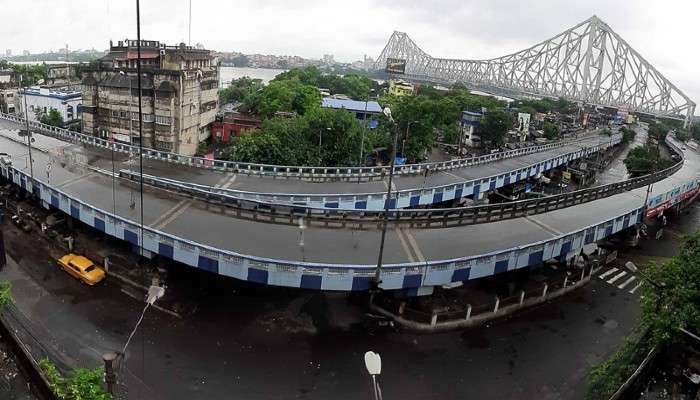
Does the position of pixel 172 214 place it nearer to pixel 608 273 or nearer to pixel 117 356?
pixel 117 356

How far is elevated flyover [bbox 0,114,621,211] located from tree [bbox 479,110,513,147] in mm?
20561

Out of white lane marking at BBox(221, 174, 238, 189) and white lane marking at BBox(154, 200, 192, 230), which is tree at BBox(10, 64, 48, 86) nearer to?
white lane marking at BBox(221, 174, 238, 189)

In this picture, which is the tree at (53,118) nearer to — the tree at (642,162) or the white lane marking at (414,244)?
the white lane marking at (414,244)

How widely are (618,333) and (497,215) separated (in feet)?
23.7

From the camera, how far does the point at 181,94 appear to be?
39.9 metres

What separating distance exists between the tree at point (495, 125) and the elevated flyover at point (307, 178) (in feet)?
67.5

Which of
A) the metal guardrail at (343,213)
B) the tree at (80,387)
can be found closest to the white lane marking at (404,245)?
the metal guardrail at (343,213)

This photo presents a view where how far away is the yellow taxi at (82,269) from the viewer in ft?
60.6

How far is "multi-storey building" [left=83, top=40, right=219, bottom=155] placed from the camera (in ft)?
130

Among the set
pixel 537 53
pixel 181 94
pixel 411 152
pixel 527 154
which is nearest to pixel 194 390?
pixel 181 94

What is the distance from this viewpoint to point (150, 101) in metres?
39.9

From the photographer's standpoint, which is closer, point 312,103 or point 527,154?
point 527,154

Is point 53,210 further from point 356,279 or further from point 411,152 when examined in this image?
point 411,152

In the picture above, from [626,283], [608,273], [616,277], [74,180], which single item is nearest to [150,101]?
[74,180]
